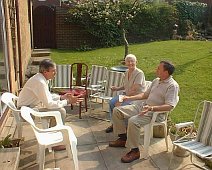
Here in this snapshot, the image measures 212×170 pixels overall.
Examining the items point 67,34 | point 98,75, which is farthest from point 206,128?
point 67,34

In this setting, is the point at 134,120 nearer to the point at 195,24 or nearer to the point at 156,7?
the point at 156,7

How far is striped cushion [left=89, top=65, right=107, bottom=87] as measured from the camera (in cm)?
638

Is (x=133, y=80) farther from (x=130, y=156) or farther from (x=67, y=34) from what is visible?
(x=67, y=34)

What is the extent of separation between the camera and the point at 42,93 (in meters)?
4.16

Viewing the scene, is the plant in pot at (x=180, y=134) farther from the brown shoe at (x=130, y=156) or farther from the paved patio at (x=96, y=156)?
the brown shoe at (x=130, y=156)

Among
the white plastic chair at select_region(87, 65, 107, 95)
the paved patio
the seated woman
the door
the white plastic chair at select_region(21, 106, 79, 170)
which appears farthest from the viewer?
the door

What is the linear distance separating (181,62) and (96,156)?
673 cm

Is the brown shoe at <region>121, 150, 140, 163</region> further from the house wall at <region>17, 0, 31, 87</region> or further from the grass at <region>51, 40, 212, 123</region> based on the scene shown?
the house wall at <region>17, 0, 31, 87</region>

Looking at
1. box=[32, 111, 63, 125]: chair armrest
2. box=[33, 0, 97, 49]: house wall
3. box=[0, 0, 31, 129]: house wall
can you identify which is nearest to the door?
box=[33, 0, 97, 49]: house wall

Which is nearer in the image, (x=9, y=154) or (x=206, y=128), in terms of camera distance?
(x=9, y=154)

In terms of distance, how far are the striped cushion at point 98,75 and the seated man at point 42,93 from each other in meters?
1.96

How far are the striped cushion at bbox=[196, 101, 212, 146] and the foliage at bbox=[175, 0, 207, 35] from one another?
42.3ft

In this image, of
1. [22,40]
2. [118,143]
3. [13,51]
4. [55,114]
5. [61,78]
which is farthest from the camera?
[22,40]

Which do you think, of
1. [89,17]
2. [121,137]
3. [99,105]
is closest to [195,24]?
[89,17]
